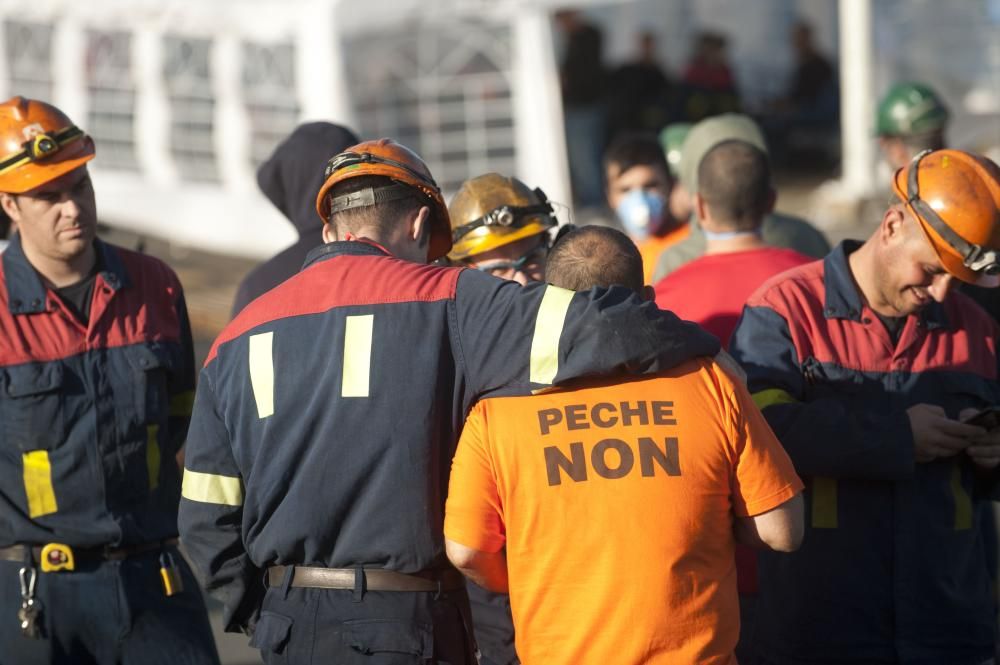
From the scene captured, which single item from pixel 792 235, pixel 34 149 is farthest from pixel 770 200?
pixel 34 149

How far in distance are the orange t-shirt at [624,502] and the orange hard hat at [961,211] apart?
0.74 m

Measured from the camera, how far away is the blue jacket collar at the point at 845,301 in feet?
11.7

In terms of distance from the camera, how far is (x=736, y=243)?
4531 millimetres

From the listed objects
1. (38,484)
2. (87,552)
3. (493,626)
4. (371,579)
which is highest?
(38,484)

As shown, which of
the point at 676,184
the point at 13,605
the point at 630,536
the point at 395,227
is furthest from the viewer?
the point at 676,184

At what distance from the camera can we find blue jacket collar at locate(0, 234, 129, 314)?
399 centimetres

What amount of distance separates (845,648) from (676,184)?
11.0ft

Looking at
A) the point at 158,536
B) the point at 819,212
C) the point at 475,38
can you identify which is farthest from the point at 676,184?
the point at 819,212

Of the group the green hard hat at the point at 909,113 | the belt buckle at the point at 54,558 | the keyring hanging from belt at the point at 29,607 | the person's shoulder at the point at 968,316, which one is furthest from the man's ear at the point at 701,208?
the keyring hanging from belt at the point at 29,607

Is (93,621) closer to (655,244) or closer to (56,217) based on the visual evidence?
(56,217)

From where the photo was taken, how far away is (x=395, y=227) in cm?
321

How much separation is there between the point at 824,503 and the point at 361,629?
50.7 inches

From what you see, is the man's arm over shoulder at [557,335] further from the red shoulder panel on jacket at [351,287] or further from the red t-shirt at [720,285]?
the red t-shirt at [720,285]

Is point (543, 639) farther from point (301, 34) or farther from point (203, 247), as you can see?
point (203, 247)
